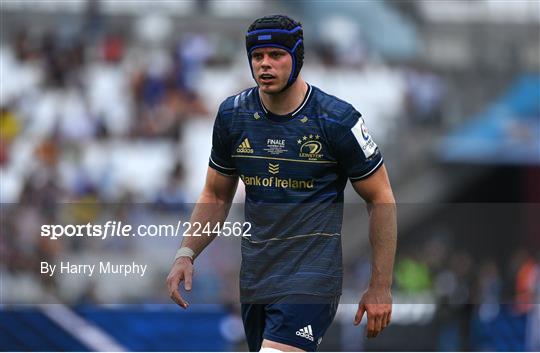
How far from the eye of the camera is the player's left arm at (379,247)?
5.30 m

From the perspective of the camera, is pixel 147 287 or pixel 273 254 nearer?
A: pixel 273 254

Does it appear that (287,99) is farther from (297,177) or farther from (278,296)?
(278,296)

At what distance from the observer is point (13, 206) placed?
11.6 metres

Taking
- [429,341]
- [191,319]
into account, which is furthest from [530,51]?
[191,319]

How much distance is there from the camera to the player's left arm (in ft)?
17.4

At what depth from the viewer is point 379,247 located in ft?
17.6

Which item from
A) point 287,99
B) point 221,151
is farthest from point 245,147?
point 287,99

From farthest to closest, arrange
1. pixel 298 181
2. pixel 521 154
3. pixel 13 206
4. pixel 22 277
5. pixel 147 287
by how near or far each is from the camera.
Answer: pixel 521 154 → pixel 13 206 → pixel 147 287 → pixel 22 277 → pixel 298 181

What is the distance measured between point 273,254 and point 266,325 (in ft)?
1.06

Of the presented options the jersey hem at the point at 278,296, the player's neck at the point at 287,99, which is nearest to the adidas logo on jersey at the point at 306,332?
the jersey hem at the point at 278,296

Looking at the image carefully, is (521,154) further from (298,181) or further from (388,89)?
(298,181)

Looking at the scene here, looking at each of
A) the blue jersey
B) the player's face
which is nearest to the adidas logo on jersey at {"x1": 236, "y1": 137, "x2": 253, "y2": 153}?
the blue jersey

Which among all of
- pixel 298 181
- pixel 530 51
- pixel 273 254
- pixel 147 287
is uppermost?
pixel 530 51

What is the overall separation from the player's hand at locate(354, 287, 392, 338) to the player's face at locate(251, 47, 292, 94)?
1.00 metres
